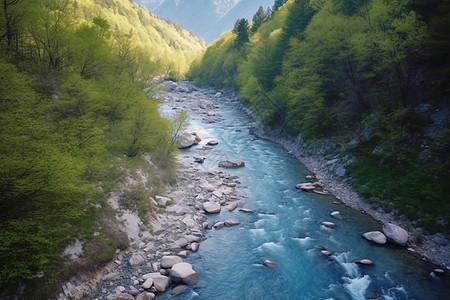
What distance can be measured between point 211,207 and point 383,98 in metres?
23.0

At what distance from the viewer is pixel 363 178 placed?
26.0 m

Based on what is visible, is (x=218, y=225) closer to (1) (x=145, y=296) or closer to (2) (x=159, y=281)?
(2) (x=159, y=281)

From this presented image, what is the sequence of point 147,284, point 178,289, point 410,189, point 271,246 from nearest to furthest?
point 147,284 < point 178,289 < point 271,246 < point 410,189

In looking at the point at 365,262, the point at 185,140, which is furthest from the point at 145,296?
the point at 185,140

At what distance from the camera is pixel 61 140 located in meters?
16.5

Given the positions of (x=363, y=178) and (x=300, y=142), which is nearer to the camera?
(x=363, y=178)

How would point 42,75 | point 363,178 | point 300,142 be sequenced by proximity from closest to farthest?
point 42,75, point 363,178, point 300,142

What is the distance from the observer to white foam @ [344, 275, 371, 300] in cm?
1482

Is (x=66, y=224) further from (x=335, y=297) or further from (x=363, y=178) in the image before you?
(x=363, y=178)

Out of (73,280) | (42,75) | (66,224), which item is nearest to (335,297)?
(73,280)

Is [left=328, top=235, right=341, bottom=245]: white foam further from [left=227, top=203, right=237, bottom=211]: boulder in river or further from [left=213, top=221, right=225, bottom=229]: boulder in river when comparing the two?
[left=227, top=203, right=237, bottom=211]: boulder in river

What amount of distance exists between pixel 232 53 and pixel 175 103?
24.7 metres

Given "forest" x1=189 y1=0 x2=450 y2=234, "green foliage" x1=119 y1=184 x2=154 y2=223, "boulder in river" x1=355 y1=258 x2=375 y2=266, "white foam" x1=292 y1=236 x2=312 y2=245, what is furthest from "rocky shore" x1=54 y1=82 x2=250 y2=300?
"forest" x1=189 y1=0 x2=450 y2=234

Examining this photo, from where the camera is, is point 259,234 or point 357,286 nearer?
point 357,286
